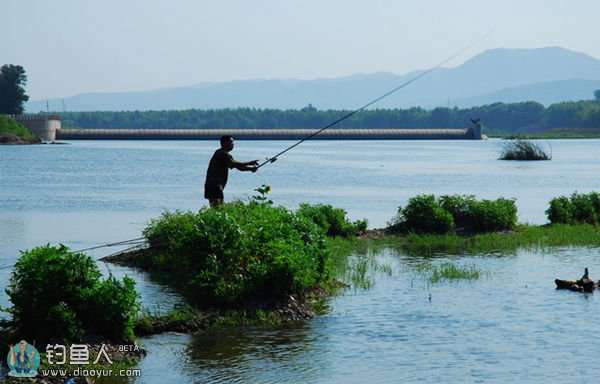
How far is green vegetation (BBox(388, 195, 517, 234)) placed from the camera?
2477cm

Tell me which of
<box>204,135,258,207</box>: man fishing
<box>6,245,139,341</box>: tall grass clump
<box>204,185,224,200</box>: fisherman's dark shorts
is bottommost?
<box>6,245,139,341</box>: tall grass clump

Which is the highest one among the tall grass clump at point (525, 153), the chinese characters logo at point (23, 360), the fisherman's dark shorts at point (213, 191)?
the fisherman's dark shorts at point (213, 191)

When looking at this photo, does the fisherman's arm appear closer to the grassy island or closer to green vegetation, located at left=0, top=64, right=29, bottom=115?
the grassy island

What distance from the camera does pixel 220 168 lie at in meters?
18.3

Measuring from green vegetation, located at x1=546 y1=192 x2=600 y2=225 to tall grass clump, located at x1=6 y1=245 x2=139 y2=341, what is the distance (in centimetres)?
1739

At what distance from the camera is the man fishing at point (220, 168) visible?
59.8 ft

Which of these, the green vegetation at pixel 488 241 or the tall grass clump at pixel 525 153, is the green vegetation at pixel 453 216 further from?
the tall grass clump at pixel 525 153

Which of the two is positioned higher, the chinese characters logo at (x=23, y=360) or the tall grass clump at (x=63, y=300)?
the tall grass clump at (x=63, y=300)

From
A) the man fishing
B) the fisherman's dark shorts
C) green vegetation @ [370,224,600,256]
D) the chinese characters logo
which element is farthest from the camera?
green vegetation @ [370,224,600,256]

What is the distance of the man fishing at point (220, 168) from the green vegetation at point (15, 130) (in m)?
134

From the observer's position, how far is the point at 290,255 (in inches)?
588

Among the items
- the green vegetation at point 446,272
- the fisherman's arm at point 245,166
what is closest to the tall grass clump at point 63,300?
the fisherman's arm at point 245,166

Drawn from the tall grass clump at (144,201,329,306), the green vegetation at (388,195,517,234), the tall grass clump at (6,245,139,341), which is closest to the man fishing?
the tall grass clump at (144,201,329,306)

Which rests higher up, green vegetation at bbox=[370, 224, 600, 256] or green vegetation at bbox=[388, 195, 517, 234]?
green vegetation at bbox=[388, 195, 517, 234]
